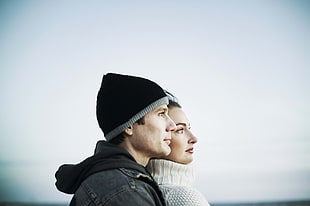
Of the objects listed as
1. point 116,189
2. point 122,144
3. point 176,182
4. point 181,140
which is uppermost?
point 181,140

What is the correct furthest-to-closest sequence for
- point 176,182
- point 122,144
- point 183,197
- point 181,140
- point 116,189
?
point 181,140
point 176,182
point 122,144
point 183,197
point 116,189

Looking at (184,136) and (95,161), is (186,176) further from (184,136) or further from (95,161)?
(95,161)

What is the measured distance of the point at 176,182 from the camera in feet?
6.36

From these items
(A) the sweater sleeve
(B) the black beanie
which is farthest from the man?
(A) the sweater sleeve

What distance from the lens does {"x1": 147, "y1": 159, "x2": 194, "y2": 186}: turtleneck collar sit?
1.94 metres

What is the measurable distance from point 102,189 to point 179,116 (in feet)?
2.37

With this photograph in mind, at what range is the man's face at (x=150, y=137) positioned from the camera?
179cm

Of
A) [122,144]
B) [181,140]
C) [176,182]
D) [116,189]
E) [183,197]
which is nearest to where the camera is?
[116,189]

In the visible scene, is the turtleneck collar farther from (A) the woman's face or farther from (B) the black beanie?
(B) the black beanie

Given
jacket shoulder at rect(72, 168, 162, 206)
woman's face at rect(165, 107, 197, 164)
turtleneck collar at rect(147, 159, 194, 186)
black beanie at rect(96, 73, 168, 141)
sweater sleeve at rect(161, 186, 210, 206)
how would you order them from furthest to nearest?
woman's face at rect(165, 107, 197, 164) → turtleneck collar at rect(147, 159, 194, 186) → black beanie at rect(96, 73, 168, 141) → sweater sleeve at rect(161, 186, 210, 206) → jacket shoulder at rect(72, 168, 162, 206)

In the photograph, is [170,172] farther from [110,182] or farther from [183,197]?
[110,182]

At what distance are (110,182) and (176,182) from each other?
0.47m

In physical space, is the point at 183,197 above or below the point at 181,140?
below

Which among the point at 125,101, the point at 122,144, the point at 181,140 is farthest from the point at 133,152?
the point at 181,140
